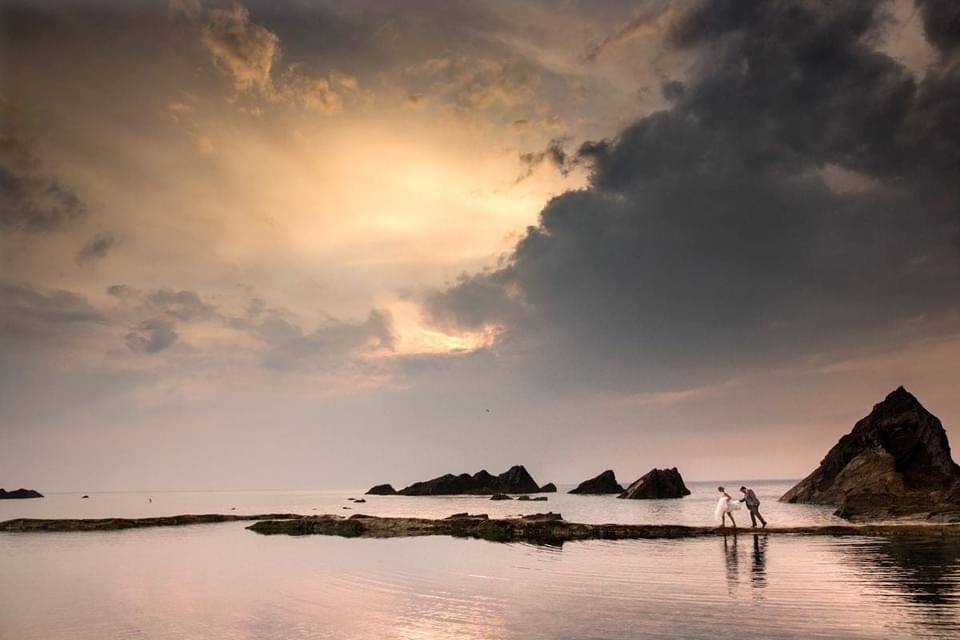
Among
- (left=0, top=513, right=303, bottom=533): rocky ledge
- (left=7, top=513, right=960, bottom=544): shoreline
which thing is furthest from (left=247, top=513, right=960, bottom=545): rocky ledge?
(left=0, top=513, right=303, bottom=533): rocky ledge

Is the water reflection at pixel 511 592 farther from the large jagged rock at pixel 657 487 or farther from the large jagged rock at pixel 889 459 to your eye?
the large jagged rock at pixel 657 487

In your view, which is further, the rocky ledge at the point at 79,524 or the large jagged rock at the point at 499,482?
the large jagged rock at the point at 499,482

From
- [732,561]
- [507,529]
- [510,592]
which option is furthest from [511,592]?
[507,529]

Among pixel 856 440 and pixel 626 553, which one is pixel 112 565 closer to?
pixel 626 553

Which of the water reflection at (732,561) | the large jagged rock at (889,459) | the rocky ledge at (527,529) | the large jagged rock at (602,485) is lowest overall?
the large jagged rock at (602,485)

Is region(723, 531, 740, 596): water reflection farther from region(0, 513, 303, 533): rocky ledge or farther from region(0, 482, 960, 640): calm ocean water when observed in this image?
region(0, 513, 303, 533): rocky ledge

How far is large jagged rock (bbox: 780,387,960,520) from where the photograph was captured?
76375 mm

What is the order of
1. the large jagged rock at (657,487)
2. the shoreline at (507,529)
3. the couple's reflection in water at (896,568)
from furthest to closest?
1. the large jagged rock at (657,487)
2. the shoreline at (507,529)
3. the couple's reflection in water at (896,568)

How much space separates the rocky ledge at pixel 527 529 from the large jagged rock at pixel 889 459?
3010 cm

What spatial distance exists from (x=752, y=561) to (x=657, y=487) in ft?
376

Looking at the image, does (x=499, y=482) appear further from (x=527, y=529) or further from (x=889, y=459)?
(x=527, y=529)

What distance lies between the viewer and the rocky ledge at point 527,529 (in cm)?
4166

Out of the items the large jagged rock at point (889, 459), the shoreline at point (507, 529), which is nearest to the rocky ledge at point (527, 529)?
the shoreline at point (507, 529)

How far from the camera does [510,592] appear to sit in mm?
22891
